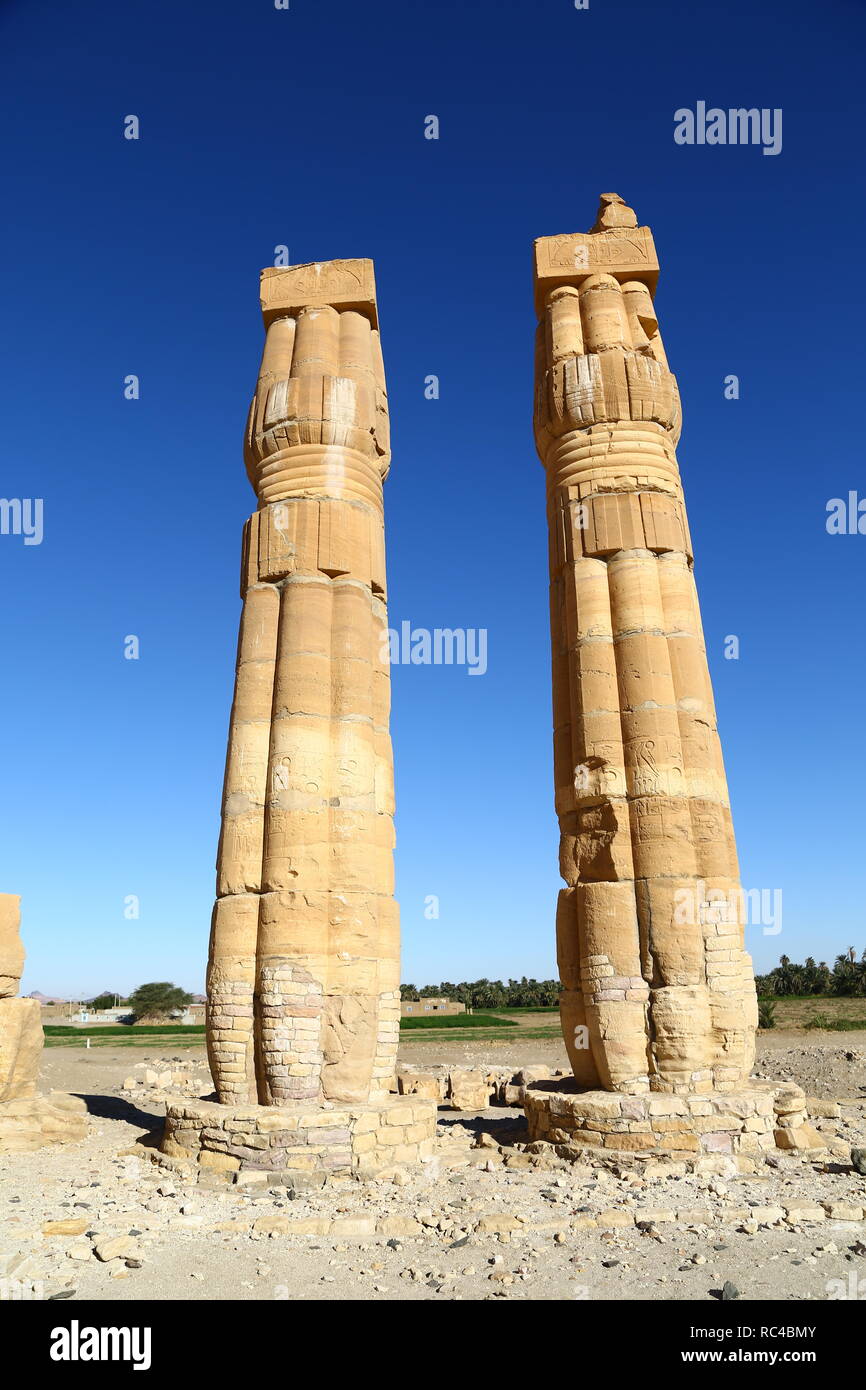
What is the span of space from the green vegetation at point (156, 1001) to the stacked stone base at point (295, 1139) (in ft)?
154

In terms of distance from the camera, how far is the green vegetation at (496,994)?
56.8 meters

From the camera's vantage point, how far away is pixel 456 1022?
138ft

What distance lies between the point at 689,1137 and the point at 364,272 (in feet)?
45.1

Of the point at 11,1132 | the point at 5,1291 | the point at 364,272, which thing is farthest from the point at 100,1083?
the point at 364,272

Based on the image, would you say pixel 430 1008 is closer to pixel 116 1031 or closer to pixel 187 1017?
pixel 187 1017

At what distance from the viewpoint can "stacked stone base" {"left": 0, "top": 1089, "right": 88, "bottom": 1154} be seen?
11.6m

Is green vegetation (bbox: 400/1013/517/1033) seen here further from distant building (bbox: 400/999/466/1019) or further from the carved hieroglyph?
the carved hieroglyph

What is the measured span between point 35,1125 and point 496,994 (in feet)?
175

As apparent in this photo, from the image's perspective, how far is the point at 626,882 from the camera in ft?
39.3

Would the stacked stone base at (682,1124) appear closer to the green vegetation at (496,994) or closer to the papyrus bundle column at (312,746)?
the papyrus bundle column at (312,746)

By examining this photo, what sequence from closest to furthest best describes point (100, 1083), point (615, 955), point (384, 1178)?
point (384, 1178), point (615, 955), point (100, 1083)

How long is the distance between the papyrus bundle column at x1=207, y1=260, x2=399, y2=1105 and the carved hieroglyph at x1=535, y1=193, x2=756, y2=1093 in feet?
9.08

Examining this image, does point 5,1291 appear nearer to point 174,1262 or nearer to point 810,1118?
point 174,1262

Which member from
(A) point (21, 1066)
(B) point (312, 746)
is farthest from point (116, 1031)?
(B) point (312, 746)
